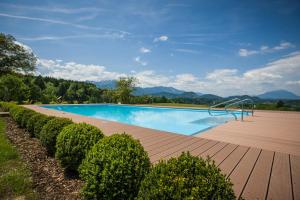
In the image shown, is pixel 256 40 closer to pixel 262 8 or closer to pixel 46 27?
pixel 262 8

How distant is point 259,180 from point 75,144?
124 inches

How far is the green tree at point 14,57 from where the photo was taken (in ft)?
68.7

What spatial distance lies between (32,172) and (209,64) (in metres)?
26.1

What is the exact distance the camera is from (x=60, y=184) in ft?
10.2

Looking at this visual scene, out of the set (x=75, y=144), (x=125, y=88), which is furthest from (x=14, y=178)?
(x=125, y=88)

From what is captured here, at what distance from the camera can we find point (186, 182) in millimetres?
1378

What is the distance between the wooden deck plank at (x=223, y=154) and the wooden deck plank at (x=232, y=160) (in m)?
0.08

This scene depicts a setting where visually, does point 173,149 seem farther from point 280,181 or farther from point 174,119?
point 174,119

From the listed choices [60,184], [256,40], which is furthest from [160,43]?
[60,184]

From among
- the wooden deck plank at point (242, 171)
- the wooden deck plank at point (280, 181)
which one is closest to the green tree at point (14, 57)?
the wooden deck plank at point (242, 171)

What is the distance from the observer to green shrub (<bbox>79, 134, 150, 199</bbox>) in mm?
2074

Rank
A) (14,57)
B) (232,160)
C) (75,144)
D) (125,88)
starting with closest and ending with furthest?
(75,144) < (232,160) < (14,57) < (125,88)

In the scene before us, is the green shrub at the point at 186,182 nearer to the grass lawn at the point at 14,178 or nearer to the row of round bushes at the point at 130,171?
the row of round bushes at the point at 130,171

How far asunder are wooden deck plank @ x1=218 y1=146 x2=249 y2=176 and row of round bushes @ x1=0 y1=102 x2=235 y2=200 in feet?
2.86
